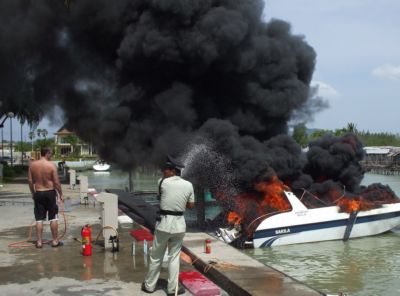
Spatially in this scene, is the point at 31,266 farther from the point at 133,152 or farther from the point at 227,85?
the point at 227,85

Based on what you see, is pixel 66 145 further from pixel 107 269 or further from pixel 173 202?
pixel 173 202

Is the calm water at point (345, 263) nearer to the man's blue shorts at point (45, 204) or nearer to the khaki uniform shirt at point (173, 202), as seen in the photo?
the khaki uniform shirt at point (173, 202)

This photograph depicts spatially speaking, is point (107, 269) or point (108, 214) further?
point (108, 214)

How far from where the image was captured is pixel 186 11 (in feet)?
46.6

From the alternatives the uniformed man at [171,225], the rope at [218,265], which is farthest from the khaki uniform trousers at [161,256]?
the rope at [218,265]

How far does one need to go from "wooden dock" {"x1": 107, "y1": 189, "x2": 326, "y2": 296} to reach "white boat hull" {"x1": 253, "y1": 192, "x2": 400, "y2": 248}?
2784 millimetres

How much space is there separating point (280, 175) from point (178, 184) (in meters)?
8.58

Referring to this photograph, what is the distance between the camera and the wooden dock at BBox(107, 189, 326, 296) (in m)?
6.72

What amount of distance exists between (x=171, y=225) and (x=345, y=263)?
6315mm

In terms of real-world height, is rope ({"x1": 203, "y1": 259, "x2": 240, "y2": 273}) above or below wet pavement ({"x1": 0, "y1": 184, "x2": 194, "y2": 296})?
below

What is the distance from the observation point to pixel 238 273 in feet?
24.7

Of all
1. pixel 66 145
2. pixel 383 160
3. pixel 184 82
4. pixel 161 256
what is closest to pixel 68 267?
pixel 161 256

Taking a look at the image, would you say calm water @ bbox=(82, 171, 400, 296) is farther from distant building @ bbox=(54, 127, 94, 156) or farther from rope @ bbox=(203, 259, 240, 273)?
distant building @ bbox=(54, 127, 94, 156)

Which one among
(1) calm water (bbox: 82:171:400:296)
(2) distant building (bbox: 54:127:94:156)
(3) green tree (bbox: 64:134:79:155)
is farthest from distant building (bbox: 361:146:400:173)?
(3) green tree (bbox: 64:134:79:155)
